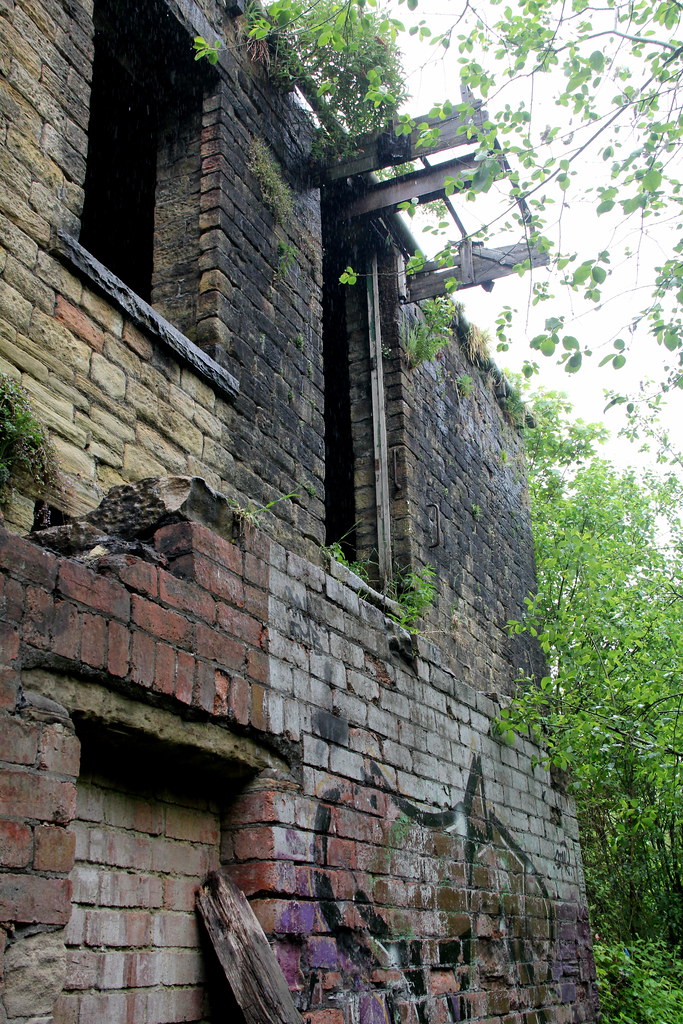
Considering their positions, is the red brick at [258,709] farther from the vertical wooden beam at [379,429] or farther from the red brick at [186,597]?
the vertical wooden beam at [379,429]

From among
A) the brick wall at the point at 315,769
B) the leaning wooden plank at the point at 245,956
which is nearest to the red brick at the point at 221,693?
the brick wall at the point at 315,769

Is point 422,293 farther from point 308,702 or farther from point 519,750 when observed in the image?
point 308,702

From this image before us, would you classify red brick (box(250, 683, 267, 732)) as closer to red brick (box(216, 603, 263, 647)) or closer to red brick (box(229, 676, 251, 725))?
Answer: red brick (box(229, 676, 251, 725))

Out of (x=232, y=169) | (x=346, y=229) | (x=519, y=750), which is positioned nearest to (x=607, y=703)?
(x=519, y=750)

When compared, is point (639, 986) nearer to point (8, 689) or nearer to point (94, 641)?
point (94, 641)

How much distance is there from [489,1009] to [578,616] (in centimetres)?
408

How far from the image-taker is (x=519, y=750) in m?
6.65

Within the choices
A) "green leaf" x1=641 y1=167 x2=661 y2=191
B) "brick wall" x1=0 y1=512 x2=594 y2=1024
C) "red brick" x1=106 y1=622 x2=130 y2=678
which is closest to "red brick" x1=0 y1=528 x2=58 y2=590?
"brick wall" x1=0 y1=512 x2=594 y2=1024

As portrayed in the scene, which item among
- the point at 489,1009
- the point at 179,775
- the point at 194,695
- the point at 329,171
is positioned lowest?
the point at 489,1009

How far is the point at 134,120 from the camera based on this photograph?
573 centimetres

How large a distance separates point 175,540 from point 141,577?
37cm

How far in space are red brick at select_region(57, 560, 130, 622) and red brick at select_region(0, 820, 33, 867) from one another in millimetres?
619

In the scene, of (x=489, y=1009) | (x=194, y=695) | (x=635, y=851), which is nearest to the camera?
(x=194, y=695)

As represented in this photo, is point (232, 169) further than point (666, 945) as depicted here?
No
